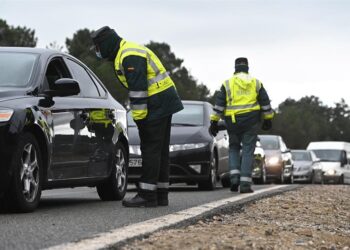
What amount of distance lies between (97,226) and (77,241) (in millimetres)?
1310

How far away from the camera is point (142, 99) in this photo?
8.87 meters

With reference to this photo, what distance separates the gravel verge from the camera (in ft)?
18.9

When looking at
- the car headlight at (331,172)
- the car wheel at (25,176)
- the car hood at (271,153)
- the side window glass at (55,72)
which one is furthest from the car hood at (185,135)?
the car headlight at (331,172)

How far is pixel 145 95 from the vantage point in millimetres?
8875

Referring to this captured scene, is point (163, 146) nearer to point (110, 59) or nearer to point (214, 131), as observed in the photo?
point (110, 59)

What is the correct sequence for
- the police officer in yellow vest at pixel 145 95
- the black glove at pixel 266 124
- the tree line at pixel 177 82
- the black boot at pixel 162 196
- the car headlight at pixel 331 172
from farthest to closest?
the tree line at pixel 177 82 → the car headlight at pixel 331 172 → the black glove at pixel 266 124 → the black boot at pixel 162 196 → the police officer in yellow vest at pixel 145 95

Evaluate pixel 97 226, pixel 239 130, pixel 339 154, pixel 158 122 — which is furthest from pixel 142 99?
pixel 339 154

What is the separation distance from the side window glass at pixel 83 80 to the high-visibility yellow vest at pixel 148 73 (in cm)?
80

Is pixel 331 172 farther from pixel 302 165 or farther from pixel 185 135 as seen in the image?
pixel 185 135

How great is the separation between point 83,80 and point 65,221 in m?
2.96

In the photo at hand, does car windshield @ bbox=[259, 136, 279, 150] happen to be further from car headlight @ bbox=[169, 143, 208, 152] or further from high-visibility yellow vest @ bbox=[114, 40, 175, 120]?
high-visibility yellow vest @ bbox=[114, 40, 175, 120]

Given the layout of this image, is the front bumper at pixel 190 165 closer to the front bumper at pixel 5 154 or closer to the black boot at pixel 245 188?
the black boot at pixel 245 188

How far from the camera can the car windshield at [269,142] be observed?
2882cm

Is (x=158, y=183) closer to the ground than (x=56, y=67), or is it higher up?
closer to the ground
